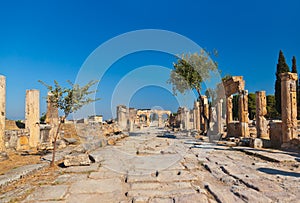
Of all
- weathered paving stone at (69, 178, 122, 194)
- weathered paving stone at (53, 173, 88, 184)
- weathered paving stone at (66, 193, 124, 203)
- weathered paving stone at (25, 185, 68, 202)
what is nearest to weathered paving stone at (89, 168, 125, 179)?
weathered paving stone at (53, 173, 88, 184)

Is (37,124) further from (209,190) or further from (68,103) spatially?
(209,190)

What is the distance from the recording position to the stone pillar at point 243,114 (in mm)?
13422

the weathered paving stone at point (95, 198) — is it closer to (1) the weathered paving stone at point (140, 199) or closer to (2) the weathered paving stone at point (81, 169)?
(1) the weathered paving stone at point (140, 199)

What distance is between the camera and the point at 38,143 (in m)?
10.7

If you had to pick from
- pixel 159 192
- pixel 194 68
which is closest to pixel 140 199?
pixel 159 192

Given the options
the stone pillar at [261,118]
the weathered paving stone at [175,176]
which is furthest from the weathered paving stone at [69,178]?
the stone pillar at [261,118]

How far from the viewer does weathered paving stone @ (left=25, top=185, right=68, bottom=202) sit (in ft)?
12.4

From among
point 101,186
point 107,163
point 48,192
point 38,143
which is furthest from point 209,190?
point 38,143

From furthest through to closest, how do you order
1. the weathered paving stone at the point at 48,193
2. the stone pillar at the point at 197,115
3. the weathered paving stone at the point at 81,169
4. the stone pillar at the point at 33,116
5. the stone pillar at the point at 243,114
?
the stone pillar at the point at 197,115 < the stone pillar at the point at 243,114 < the stone pillar at the point at 33,116 < the weathered paving stone at the point at 81,169 < the weathered paving stone at the point at 48,193

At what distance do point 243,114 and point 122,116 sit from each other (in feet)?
37.6

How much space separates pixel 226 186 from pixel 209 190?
0.45 metres

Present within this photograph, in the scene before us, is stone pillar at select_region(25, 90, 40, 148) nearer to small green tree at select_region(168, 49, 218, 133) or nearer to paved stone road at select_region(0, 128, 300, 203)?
paved stone road at select_region(0, 128, 300, 203)

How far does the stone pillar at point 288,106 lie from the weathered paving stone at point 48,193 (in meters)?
9.25

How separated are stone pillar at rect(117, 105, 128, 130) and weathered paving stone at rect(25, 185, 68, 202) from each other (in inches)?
650
